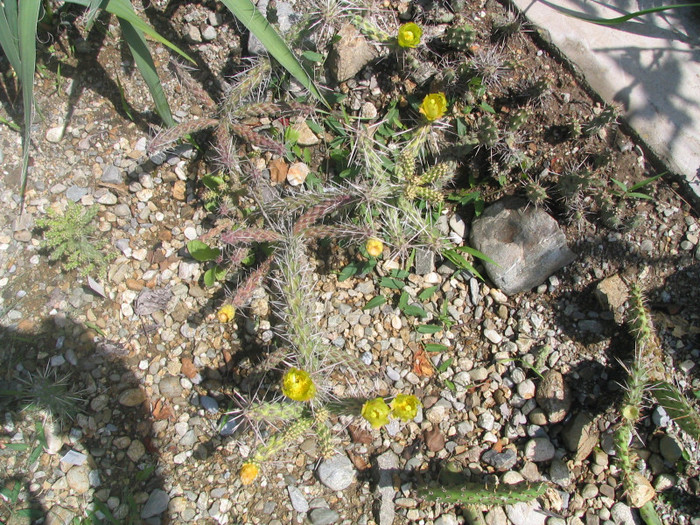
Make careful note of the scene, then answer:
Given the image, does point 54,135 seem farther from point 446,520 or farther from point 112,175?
point 446,520

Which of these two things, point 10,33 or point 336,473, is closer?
point 10,33

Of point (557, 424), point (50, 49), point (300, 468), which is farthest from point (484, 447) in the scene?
point (50, 49)

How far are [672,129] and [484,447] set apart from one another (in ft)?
6.41

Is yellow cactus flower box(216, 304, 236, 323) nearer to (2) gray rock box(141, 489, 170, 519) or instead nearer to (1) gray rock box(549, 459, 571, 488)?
(2) gray rock box(141, 489, 170, 519)

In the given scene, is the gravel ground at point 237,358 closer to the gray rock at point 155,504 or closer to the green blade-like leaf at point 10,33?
the gray rock at point 155,504

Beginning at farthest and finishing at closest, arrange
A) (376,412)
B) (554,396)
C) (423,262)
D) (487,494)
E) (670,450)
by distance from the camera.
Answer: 1. (423,262)
2. (554,396)
3. (670,450)
4. (487,494)
5. (376,412)

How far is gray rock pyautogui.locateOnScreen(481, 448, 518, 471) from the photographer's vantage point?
8.27 ft

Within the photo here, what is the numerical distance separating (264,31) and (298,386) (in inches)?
65.6

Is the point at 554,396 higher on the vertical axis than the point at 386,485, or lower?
higher

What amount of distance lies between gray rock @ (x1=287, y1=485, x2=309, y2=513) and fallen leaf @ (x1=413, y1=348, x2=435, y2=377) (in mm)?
819

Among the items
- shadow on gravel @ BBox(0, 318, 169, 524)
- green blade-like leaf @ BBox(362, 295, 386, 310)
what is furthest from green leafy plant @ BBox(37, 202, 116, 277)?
green blade-like leaf @ BBox(362, 295, 386, 310)

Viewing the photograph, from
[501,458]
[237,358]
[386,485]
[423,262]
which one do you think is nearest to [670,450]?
[501,458]

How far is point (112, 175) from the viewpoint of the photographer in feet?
9.59

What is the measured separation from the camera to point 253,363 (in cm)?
270
